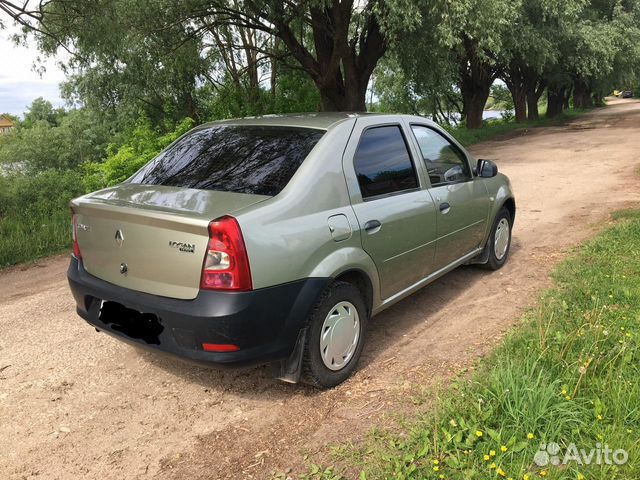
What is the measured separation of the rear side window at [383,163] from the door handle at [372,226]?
0.63ft

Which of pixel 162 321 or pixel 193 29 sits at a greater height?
pixel 193 29

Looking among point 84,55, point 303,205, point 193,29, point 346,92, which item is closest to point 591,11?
Result: point 346,92

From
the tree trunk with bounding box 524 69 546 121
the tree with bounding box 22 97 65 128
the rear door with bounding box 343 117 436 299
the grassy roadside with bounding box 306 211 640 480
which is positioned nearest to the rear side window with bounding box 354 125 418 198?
the rear door with bounding box 343 117 436 299

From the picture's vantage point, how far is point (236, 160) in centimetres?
361

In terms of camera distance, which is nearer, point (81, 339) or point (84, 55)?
point (81, 339)

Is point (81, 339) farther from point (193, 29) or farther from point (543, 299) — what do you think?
point (193, 29)

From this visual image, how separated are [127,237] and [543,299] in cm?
346

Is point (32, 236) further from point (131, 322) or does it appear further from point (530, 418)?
point (530, 418)

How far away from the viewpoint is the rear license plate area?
3.12 m

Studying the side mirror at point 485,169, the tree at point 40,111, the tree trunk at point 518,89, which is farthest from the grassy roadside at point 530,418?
the tree at point 40,111

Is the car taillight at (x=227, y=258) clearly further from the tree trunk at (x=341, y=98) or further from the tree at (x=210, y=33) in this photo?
the tree trunk at (x=341, y=98)

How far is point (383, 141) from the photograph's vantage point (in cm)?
402

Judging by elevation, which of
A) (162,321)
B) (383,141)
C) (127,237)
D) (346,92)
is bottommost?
(162,321)

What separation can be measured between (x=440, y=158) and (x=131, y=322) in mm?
2888
